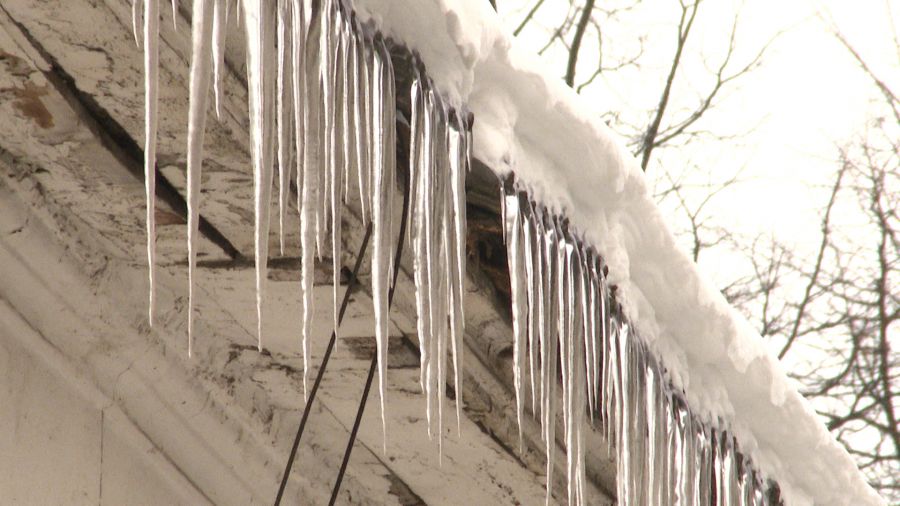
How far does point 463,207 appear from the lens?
4.31 ft

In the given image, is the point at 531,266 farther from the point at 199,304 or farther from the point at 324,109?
the point at 199,304

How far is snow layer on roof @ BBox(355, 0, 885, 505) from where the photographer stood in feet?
4.09

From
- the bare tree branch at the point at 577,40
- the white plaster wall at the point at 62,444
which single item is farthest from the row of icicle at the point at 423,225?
the bare tree branch at the point at 577,40

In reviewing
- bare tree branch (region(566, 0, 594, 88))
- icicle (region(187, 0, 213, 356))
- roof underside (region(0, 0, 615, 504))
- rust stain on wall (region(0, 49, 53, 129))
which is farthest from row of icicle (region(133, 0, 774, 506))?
bare tree branch (region(566, 0, 594, 88))

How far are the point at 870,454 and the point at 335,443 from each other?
721cm

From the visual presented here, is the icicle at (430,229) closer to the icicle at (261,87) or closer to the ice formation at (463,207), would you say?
the ice formation at (463,207)

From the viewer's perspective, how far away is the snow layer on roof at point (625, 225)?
4.09 ft

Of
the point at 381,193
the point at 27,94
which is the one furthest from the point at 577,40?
the point at 381,193

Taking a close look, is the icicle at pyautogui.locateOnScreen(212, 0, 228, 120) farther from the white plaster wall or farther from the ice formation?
the white plaster wall

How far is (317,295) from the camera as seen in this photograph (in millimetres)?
1938

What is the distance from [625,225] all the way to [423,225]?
36 centimetres

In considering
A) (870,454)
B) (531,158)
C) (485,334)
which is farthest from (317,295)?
(870,454)

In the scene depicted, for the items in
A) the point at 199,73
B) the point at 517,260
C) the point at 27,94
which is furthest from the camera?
the point at 27,94

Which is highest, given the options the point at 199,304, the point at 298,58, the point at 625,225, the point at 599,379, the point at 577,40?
the point at 577,40
